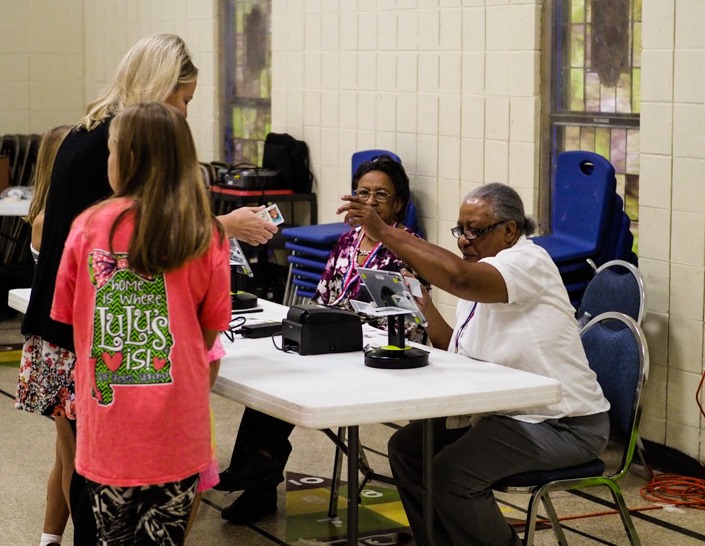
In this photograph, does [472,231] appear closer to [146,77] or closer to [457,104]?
[146,77]

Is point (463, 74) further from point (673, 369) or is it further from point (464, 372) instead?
point (464, 372)

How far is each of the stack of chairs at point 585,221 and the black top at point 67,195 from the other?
2.16 meters

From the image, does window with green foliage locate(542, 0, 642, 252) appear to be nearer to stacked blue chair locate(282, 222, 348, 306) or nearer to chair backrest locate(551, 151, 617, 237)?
chair backrest locate(551, 151, 617, 237)

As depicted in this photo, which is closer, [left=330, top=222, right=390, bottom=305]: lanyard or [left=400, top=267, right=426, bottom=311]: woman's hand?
[left=400, top=267, right=426, bottom=311]: woman's hand

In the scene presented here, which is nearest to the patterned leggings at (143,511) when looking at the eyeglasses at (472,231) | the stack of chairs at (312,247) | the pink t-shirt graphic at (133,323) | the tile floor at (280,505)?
the pink t-shirt graphic at (133,323)

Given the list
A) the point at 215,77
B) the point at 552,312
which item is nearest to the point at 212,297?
the point at 552,312

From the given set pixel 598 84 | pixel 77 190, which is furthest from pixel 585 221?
pixel 77 190

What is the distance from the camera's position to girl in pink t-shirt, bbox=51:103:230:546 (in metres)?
2.48

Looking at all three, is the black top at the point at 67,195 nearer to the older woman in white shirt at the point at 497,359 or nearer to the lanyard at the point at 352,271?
the older woman in white shirt at the point at 497,359

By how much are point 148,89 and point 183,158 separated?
2.04ft

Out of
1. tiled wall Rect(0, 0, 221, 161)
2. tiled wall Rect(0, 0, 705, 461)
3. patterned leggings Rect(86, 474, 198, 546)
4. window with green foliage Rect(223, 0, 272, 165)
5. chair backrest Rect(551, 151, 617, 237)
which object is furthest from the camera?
tiled wall Rect(0, 0, 221, 161)

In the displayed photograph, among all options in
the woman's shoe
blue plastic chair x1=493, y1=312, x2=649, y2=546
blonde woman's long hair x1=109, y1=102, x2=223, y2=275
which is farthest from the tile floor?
blonde woman's long hair x1=109, y1=102, x2=223, y2=275

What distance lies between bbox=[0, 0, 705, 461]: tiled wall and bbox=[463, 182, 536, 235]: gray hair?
1.32 meters

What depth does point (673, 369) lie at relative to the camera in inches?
181
